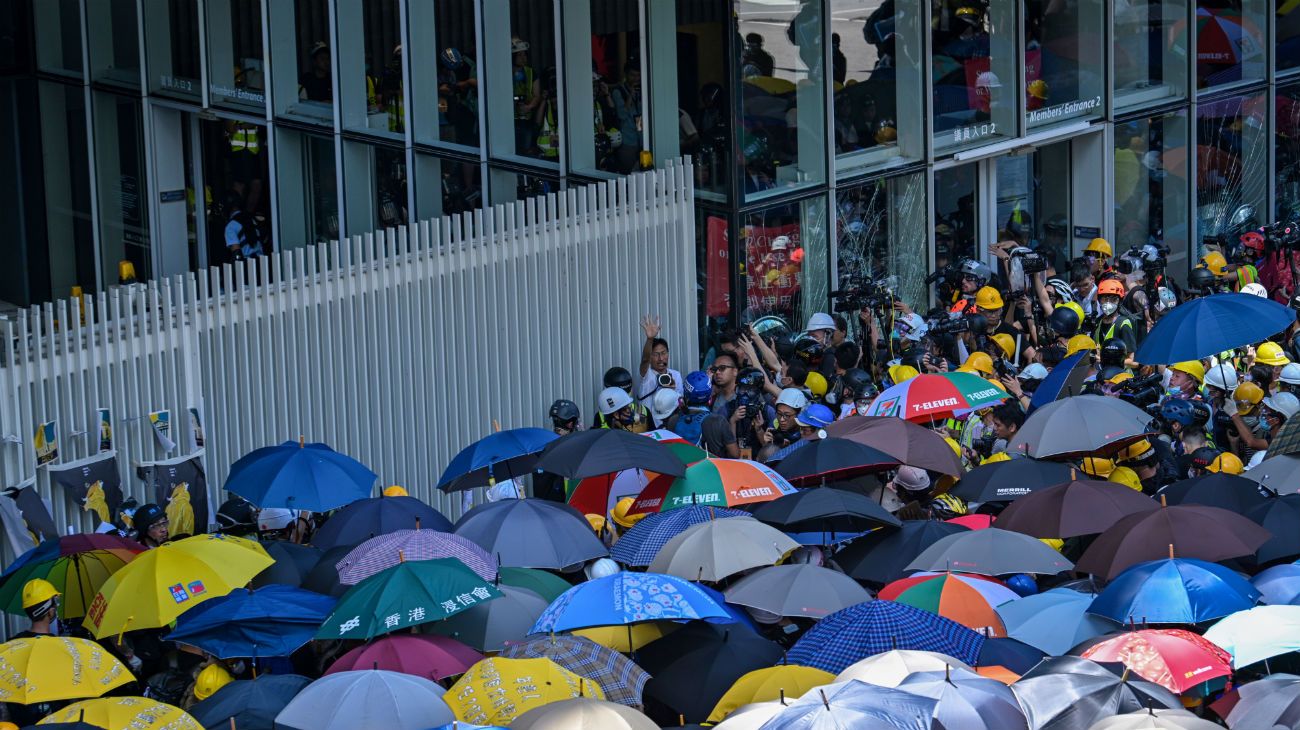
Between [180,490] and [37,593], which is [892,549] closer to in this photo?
[37,593]

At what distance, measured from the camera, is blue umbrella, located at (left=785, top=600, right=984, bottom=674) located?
10250 millimetres

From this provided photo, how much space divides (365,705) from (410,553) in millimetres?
2504

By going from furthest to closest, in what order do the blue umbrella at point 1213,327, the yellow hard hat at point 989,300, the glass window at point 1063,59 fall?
the glass window at point 1063,59 < the yellow hard hat at point 989,300 < the blue umbrella at point 1213,327

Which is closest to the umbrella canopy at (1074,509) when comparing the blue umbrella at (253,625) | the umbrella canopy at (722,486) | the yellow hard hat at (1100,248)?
the umbrella canopy at (722,486)

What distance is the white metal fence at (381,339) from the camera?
15227 millimetres

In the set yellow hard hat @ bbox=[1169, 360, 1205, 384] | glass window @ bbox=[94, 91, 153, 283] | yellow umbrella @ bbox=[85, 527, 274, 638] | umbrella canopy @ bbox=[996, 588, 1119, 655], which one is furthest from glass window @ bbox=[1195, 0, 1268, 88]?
yellow umbrella @ bbox=[85, 527, 274, 638]

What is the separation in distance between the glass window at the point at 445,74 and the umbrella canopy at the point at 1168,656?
1246 centimetres

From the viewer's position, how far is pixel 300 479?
46.4 feet

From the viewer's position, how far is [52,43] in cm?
2630

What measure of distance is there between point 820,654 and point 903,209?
1080cm

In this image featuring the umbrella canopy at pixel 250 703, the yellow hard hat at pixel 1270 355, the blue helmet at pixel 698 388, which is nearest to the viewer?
the umbrella canopy at pixel 250 703

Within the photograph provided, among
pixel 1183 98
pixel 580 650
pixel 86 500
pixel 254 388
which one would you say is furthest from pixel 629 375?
pixel 1183 98

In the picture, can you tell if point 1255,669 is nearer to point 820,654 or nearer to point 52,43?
point 820,654

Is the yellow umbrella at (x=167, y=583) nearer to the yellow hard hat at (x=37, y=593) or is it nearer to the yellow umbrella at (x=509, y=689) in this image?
the yellow hard hat at (x=37, y=593)
